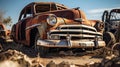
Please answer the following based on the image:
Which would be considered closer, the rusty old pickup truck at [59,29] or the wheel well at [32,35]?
the rusty old pickup truck at [59,29]

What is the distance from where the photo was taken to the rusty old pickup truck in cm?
820

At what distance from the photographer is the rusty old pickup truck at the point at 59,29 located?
8203 millimetres

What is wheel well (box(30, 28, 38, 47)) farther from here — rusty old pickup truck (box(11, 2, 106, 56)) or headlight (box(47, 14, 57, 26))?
headlight (box(47, 14, 57, 26))

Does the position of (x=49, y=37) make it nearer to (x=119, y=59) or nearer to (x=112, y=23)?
(x=119, y=59)

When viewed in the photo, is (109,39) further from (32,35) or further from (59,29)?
(59,29)

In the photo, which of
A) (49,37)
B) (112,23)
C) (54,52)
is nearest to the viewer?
(49,37)

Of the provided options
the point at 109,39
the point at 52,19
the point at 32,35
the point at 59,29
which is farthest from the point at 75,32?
the point at 109,39

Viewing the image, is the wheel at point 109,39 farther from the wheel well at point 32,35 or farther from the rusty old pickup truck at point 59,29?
the wheel well at point 32,35

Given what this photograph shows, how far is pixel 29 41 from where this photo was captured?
32.1ft

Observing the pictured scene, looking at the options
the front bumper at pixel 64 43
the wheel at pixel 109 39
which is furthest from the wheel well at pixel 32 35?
the wheel at pixel 109 39

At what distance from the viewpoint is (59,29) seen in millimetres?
8297

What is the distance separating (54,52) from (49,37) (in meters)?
0.83

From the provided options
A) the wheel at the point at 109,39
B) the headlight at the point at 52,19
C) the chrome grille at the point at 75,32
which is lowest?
the wheel at the point at 109,39

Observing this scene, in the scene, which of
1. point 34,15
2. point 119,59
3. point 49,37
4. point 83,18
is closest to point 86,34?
point 83,18
